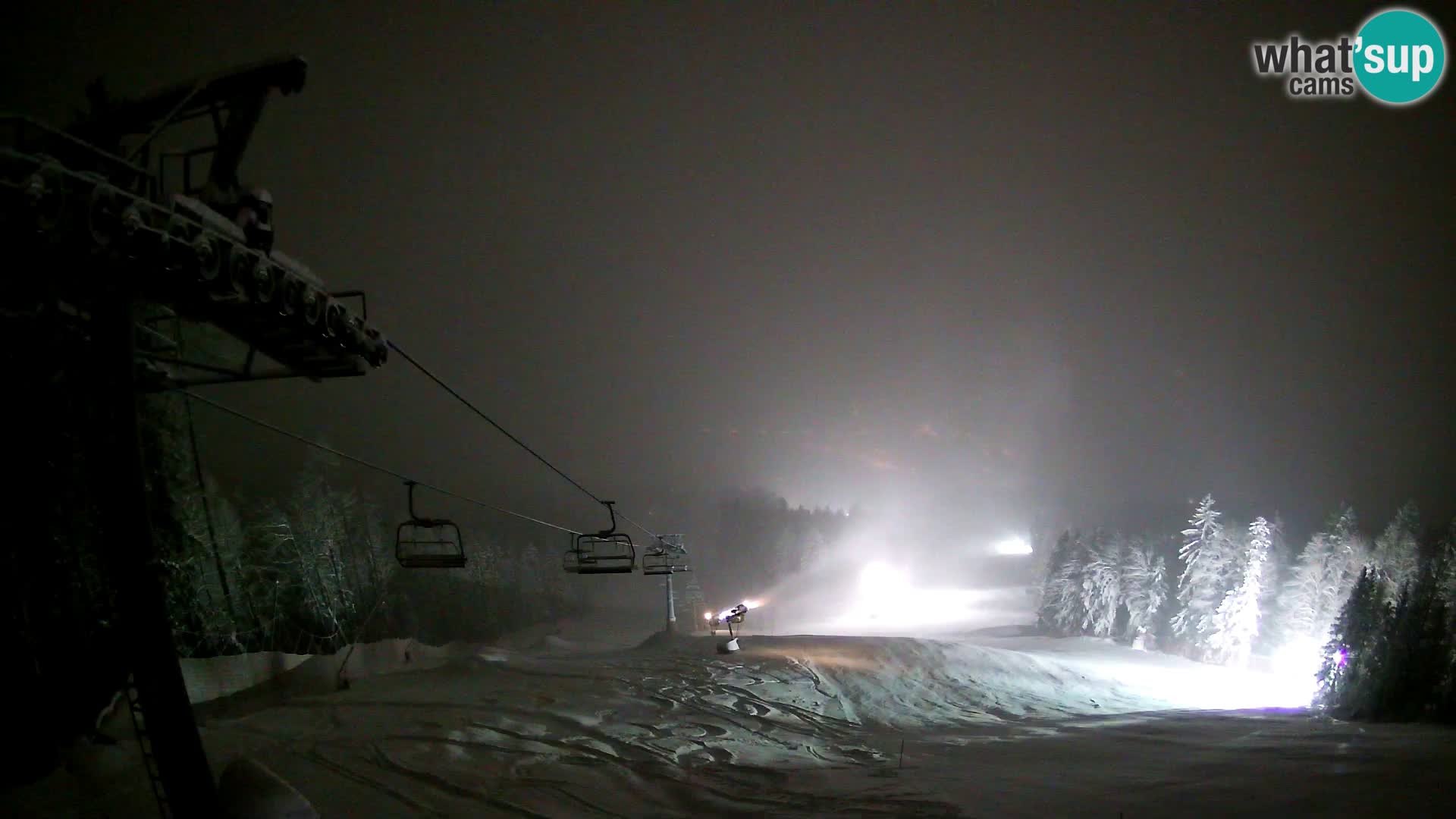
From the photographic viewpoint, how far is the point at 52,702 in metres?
11.3

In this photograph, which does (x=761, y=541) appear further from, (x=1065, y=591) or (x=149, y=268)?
(x=149, y=268)

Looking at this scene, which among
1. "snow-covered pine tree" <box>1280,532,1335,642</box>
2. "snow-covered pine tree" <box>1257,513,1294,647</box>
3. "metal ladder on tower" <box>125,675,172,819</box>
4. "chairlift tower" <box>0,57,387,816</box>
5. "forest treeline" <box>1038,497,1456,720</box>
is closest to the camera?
"chairlift tower" <box>0,57,387,816</box>

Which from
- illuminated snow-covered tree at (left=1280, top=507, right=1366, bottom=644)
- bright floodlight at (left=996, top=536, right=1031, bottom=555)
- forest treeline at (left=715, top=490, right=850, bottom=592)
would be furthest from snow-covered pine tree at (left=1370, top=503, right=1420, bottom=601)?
bright floodlight at (left=996, top=536, right=1031, bottom=555)

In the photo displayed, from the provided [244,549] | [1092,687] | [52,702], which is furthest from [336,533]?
[1092,687]

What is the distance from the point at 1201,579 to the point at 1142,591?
17.7ft

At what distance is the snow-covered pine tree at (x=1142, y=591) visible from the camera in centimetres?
5169

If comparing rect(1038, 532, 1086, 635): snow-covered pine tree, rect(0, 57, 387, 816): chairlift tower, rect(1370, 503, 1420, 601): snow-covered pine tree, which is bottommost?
rect(1038, 532, 1086, 635): snow-covered pine tree

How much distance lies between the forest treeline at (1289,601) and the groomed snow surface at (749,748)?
9.43 ft

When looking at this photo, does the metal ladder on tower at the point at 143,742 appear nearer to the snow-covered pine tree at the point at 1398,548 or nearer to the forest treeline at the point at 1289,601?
the forest treeline at the point at 1289,601

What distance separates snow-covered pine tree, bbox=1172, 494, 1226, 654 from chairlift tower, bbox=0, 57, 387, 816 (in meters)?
52.5

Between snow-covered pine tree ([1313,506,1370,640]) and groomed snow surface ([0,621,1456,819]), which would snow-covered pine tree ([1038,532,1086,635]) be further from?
groomed snow surface ([0,621,1456,819])

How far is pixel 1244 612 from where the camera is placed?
44.3 meters

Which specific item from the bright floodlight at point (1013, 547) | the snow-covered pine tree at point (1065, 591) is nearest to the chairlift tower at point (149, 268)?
the snow-covered pine tree at point (1065, 591)

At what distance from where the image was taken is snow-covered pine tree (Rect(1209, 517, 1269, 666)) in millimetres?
44000
